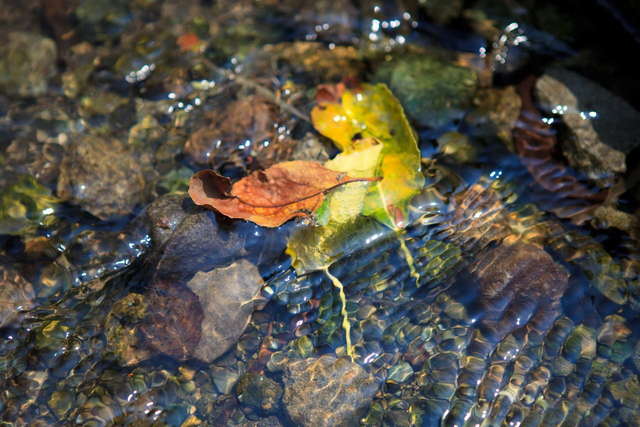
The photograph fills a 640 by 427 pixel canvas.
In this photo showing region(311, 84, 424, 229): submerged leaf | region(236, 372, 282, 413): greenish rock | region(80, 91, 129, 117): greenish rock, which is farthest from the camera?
region(80, 91, 129, 117): greenish rock

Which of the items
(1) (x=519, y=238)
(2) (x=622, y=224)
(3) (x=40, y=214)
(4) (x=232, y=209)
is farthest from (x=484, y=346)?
(3) (x=40, y=214)

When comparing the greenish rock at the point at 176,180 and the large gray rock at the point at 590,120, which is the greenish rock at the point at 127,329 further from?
the large gray rock at the point at 590,120

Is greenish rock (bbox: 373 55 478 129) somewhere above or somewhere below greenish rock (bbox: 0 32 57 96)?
above

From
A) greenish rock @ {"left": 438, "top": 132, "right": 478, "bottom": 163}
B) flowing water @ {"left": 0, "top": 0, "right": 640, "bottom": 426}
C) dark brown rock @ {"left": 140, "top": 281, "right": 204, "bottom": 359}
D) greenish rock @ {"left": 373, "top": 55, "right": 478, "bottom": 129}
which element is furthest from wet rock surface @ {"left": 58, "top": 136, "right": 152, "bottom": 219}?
greenish rock @ {"left": 438, "top": 132, "right": 478, "bottom": 163}

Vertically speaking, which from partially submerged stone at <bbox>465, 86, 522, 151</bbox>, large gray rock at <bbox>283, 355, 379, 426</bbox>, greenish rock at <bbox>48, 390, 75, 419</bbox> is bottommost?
greenish rock at <bbox>48, 390, 75, 419</bbox>

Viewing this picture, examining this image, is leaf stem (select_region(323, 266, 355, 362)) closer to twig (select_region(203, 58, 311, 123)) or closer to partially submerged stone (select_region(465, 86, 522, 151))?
twig (select_region(203, 58, 311, 123))

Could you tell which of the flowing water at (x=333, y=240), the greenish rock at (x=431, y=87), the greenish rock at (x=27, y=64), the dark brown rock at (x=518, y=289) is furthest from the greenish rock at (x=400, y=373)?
the greenish rock at (x=27, y=64)

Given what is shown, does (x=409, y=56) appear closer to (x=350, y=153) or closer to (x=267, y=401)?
(x=350, y=153)

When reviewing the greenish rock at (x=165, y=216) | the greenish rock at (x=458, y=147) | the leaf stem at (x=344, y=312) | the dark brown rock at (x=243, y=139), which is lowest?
the leaf stem at (x=344, y=312)
